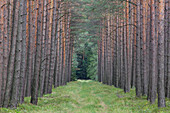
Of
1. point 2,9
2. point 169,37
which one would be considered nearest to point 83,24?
point 169,37

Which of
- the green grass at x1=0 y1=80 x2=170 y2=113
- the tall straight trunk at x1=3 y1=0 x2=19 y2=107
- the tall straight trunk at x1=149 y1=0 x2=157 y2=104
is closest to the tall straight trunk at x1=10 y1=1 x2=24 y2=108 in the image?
the tall straight trunk at x1=3 y1=0 x2=19 y2=107

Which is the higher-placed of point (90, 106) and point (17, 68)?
point (17, 68)

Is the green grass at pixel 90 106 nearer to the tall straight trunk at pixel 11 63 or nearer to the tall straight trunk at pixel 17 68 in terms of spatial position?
the tall straight trunk at pixel 17 68

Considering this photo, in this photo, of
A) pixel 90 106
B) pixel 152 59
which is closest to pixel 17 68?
pixel 90 106

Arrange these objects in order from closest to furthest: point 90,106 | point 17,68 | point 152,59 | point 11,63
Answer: point 11,63 < point 17,68 < point 152,59 < point 90,106

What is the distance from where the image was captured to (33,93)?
12.1 m

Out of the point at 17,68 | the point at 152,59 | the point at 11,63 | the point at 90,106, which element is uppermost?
Result: the point at 152,59

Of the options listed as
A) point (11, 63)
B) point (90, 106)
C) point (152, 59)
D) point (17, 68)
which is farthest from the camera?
point (90, 106)

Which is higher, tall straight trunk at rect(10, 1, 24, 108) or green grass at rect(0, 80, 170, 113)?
tall straight trunk at rect(10, 1, 24, 108)

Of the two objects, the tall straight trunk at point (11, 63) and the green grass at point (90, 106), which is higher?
the tall straight trunk at point (11, 63)

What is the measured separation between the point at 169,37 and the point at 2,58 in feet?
31.4

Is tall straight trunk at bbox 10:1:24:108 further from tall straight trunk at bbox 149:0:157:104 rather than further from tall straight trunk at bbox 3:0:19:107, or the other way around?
tall straight trunk at bbox 149:0:157:104

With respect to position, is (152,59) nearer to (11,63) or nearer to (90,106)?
(90,106)

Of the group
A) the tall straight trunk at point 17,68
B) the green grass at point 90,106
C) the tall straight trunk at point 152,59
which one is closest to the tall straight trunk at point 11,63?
the tall straight trunk at point 17,68
